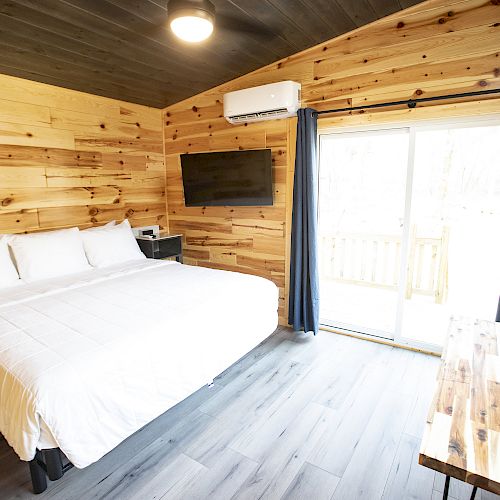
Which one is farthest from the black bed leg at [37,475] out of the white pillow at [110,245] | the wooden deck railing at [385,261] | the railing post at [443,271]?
the railing post at [443,271]

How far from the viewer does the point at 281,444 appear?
1.98 meters

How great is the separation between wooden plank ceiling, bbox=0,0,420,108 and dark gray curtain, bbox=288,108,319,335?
69cm

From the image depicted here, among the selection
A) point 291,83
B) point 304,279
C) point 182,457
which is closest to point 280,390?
point 182,457

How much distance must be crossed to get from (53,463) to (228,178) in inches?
110

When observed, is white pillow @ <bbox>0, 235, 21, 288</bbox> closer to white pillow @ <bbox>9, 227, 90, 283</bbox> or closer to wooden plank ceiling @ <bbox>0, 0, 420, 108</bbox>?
white pillow @ <bbox>9, 227, 90, 283</bbox>

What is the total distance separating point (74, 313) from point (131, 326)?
46 cm

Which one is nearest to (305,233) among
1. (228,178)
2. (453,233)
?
(228,178)

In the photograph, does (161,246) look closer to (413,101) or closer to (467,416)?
(413,101)

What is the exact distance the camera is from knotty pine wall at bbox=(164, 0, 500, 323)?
8.18ft

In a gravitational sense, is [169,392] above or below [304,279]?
below

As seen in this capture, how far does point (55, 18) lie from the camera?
2207mm

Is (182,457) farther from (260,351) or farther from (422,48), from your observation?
(422,48)

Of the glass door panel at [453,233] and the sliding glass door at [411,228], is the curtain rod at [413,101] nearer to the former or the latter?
the sliding glass door at [411,228]

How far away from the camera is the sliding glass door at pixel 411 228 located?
3.15m
